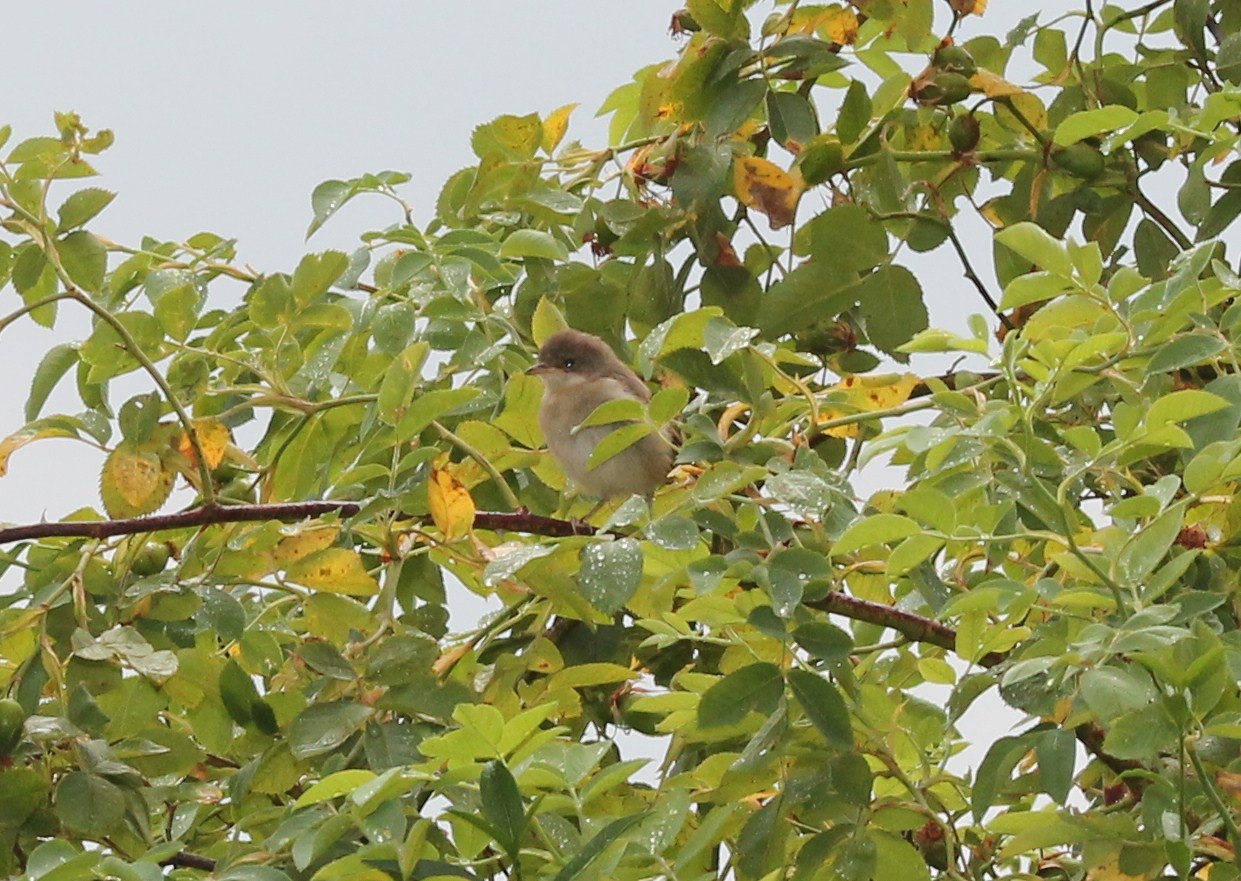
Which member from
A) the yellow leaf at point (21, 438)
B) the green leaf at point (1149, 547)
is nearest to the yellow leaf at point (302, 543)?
the yellow leaf at point (21, 438)

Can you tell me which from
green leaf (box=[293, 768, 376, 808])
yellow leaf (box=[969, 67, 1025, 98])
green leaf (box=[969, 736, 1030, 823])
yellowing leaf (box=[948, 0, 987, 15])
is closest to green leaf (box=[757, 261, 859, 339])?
yellow leaf (box=[969, 67, 1025, 98])

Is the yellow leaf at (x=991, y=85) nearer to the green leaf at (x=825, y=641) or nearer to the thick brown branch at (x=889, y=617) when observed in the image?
the thick brown branch at (x=889, y=617)

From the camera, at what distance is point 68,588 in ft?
7.10

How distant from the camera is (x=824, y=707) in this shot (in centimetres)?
175

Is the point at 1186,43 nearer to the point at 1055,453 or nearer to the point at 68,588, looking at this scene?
the point at 1055,453

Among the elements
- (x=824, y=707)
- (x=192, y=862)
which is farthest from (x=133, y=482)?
(x=824, y=707)

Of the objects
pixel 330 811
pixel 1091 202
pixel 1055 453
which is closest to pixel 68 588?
pixel 330 811

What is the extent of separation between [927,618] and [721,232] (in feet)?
2.98

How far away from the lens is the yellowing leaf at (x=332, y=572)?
214 cm

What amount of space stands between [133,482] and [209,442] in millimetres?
173

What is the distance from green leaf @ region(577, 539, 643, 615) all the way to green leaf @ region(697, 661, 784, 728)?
16cm

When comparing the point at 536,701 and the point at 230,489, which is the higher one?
the point at 230,489

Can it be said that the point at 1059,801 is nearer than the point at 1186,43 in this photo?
Yes

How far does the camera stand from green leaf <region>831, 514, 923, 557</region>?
1582 mm
